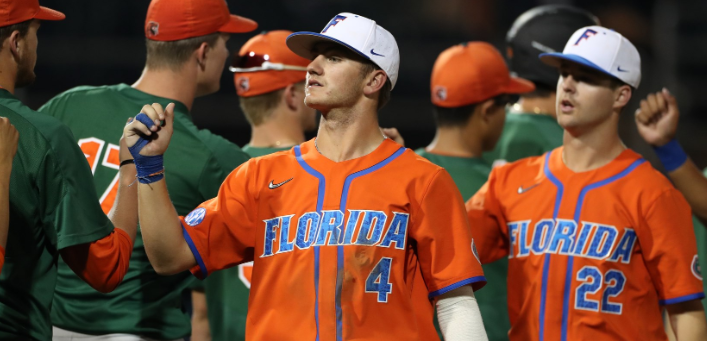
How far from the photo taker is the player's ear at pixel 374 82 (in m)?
3.23

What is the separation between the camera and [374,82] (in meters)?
3.25

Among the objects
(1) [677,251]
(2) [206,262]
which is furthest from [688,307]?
(2) [206,262]

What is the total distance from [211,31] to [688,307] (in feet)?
7.55

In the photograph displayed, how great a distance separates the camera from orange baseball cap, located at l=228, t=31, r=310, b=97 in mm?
4918

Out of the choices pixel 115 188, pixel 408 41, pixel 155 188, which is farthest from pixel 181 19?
pixel 408 41

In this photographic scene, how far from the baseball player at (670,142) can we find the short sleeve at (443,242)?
1.19m

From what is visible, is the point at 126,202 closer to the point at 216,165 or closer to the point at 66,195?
the point at 66,195

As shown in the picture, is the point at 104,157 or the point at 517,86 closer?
the point at 104,157

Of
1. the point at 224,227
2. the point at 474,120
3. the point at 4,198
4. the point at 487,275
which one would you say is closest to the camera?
the point at 4,198

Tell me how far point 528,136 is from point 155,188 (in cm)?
307

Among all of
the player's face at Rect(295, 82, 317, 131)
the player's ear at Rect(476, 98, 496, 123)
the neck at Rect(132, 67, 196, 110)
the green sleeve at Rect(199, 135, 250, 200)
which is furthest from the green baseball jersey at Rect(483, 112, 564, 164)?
the neck at Rect(132, 67, 196, 110)

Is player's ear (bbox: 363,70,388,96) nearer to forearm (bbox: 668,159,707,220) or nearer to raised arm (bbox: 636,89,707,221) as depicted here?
raised arm (bbox: 636,89,707,221)

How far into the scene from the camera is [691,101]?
10.4m

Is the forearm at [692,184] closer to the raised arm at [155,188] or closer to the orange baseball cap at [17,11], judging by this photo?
the raised arm at [155,188]
